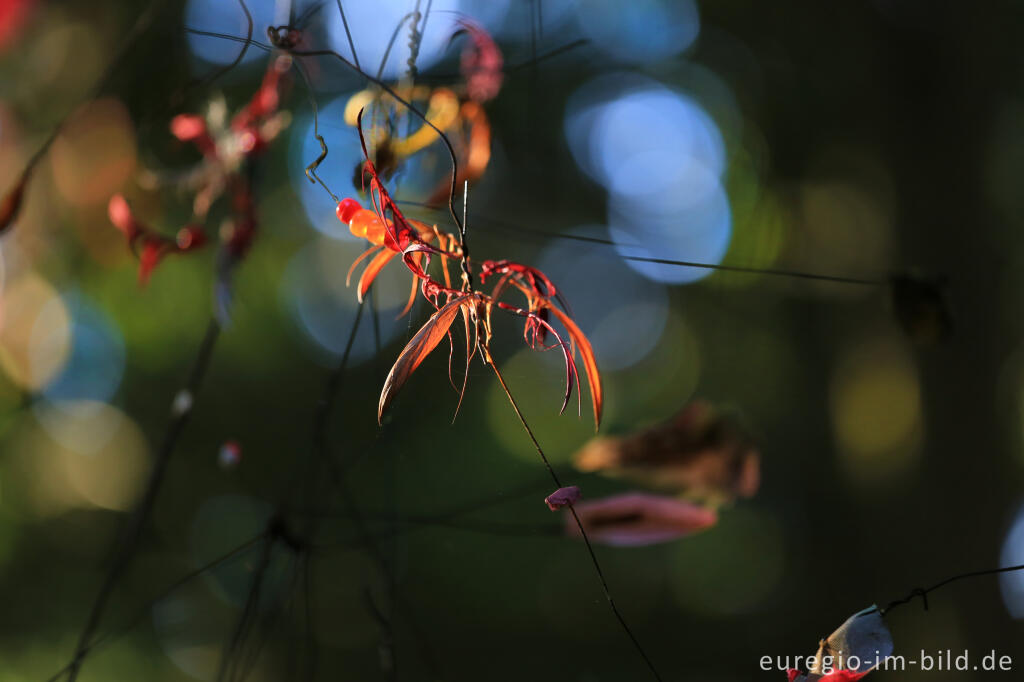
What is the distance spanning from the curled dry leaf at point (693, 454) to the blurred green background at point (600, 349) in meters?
0.07

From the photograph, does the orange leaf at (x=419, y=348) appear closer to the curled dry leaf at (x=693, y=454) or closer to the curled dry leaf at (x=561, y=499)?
the curled dry leaf at (x=561, y=499)

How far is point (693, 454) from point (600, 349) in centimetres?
84

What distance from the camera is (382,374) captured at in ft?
1.13

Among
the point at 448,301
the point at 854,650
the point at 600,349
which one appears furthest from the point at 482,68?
the point at 600,349

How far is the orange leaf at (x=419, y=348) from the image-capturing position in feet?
0.65

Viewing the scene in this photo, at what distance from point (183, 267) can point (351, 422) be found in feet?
1.85

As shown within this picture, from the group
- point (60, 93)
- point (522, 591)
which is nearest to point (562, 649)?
point (522, 591)

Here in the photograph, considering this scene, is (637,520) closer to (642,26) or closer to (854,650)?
(854,650)

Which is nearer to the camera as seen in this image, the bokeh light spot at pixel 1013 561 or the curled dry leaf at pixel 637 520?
the curled dry leaf at pixel 637 520

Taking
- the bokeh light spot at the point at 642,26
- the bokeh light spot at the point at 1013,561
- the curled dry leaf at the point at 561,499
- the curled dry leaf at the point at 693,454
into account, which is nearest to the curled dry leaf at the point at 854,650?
the curled dry leaf at the point at 561,499

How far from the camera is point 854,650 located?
23cm

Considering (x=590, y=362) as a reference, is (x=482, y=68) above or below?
above

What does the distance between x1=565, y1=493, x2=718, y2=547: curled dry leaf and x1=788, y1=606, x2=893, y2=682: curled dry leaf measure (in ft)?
0.44

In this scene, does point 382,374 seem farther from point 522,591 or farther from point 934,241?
point 522,591
